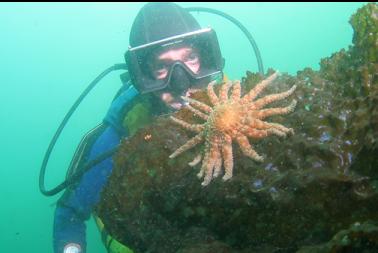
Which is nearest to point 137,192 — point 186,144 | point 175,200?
point 175,200

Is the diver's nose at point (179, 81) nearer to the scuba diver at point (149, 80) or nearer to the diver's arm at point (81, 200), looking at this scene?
the scuba diver at point (149, 80)

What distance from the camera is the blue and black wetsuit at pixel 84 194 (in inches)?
261

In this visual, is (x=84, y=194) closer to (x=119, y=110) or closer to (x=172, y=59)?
(x=119, y=110)

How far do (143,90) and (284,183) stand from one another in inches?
142

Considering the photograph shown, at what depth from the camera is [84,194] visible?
22.4 feet

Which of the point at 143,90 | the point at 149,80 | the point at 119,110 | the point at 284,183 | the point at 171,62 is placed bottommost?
the point at 284,183

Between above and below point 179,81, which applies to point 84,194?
below

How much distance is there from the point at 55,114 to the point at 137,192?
3070 inches

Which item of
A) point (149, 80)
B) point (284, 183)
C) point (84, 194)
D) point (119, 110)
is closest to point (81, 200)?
point (84, 194)

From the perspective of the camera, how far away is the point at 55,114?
249 ft

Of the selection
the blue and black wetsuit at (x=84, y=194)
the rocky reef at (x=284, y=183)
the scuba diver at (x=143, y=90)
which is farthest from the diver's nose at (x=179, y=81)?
the rocky reef at (x=284, y=183)

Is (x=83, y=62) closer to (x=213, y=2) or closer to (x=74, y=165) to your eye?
(x=213, y=2)

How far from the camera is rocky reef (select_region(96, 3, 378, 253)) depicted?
8.11ft

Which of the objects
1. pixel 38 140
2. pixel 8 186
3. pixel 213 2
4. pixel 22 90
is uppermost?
pixel 213 2
